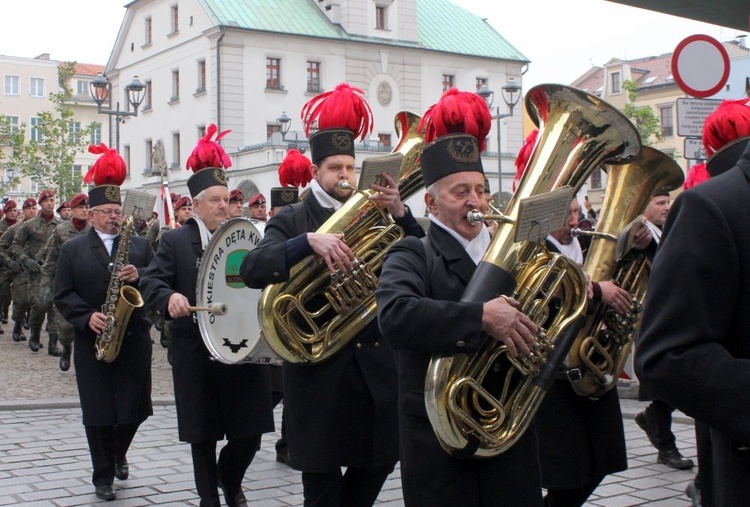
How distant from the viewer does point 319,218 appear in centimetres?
535

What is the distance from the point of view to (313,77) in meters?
53.5

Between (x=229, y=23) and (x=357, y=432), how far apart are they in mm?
47436

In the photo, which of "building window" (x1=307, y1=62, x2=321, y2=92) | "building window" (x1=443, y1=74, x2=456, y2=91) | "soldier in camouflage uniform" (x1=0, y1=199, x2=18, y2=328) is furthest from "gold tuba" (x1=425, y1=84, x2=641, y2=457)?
"building window" (x1=443, y1=74, x2=456, y2=91)

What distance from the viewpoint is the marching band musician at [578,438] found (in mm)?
4918

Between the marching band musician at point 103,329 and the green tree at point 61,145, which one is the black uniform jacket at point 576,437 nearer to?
the marching band musician at point 103,329

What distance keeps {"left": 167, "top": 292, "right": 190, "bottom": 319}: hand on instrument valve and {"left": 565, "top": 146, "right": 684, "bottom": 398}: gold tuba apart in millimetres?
2266

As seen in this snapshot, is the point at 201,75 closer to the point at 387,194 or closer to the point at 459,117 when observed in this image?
the point at 387,194

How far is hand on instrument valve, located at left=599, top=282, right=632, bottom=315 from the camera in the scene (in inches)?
203

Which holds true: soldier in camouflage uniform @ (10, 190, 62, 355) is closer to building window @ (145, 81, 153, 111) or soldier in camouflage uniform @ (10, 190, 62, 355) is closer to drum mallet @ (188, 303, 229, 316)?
drum mallet @ (188, 303, 229, 316)

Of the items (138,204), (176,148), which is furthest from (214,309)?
(176,148)

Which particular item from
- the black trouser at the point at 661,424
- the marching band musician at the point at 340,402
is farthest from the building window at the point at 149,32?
the marching band musician at the point at 340,402

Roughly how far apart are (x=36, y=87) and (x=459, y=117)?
310 ft

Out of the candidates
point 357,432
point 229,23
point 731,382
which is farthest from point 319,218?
point 229,23

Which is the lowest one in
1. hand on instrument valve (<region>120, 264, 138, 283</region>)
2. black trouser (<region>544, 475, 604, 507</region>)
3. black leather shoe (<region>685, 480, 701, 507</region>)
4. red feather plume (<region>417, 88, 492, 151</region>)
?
black leather shoe (<region>685, 480, 701, 507</region>)
